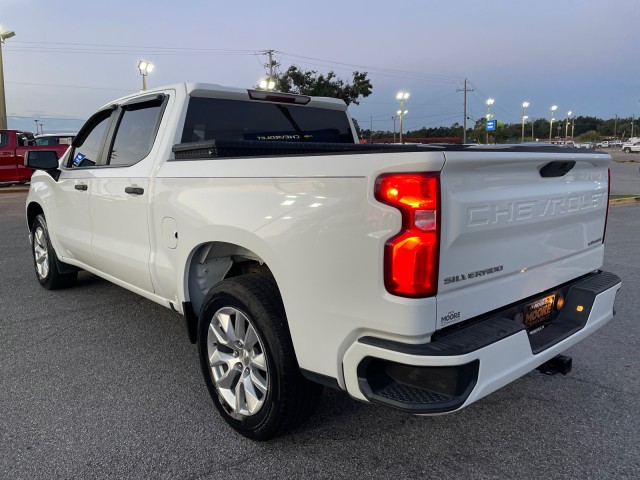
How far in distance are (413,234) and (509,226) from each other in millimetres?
594

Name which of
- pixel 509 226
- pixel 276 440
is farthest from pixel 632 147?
pixel 276 440

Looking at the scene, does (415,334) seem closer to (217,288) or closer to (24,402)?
(217,288)

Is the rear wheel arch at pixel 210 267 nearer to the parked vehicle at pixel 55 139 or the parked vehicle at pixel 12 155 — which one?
the parked vehicle at pixel 12 155

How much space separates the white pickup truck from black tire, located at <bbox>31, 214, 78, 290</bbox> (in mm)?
2077

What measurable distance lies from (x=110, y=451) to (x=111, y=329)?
6.44 ft

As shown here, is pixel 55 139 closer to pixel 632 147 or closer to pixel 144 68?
pixel 144 68

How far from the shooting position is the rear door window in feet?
12.1

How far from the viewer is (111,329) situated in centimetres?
450

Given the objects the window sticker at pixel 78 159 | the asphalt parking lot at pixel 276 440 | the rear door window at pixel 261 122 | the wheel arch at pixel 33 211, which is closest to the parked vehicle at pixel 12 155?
the wheel arch at pixel 33 211

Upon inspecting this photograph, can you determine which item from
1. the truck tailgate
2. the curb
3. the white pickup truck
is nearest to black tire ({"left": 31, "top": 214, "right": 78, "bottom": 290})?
the white pickup truck

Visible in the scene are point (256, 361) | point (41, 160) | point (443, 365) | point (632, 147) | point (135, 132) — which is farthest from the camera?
point (632, 147)

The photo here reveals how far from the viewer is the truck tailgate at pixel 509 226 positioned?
2082 mm

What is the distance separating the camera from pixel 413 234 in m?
2.00

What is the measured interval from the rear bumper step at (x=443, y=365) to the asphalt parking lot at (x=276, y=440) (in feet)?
2.01
